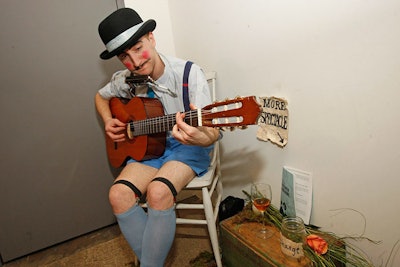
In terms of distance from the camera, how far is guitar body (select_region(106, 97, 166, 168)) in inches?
45.9

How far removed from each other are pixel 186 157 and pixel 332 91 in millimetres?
646

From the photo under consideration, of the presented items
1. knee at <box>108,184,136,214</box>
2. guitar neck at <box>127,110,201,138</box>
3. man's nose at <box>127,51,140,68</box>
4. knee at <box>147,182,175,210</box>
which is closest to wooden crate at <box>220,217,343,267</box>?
knee at <box>147,182,175,210</box>

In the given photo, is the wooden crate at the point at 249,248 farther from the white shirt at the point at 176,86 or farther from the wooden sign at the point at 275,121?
the white shirt at the point at 176,86

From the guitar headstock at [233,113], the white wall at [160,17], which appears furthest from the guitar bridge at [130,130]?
the white wall at [160,17]

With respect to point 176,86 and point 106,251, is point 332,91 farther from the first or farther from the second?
point 106,251

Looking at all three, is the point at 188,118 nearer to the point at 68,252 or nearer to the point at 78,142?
the point at 78,142

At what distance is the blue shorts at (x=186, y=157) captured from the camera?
115 centimetres

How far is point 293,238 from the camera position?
0.89m

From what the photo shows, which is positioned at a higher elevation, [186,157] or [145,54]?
[145,54]

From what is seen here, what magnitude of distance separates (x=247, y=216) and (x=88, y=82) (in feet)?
3.91

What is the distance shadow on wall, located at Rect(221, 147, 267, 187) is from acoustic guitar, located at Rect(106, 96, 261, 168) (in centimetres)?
46

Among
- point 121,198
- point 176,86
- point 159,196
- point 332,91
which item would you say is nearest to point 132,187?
point 121,198

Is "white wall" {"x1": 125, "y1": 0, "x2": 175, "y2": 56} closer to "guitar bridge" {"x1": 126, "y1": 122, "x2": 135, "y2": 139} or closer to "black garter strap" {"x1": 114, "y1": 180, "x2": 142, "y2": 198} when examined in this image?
"guitar bridge" {"x1": 126, "y1": 122, "x2": 135, "y2": 139}

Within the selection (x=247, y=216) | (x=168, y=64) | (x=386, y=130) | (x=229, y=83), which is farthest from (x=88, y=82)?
(x=386, y=130)
